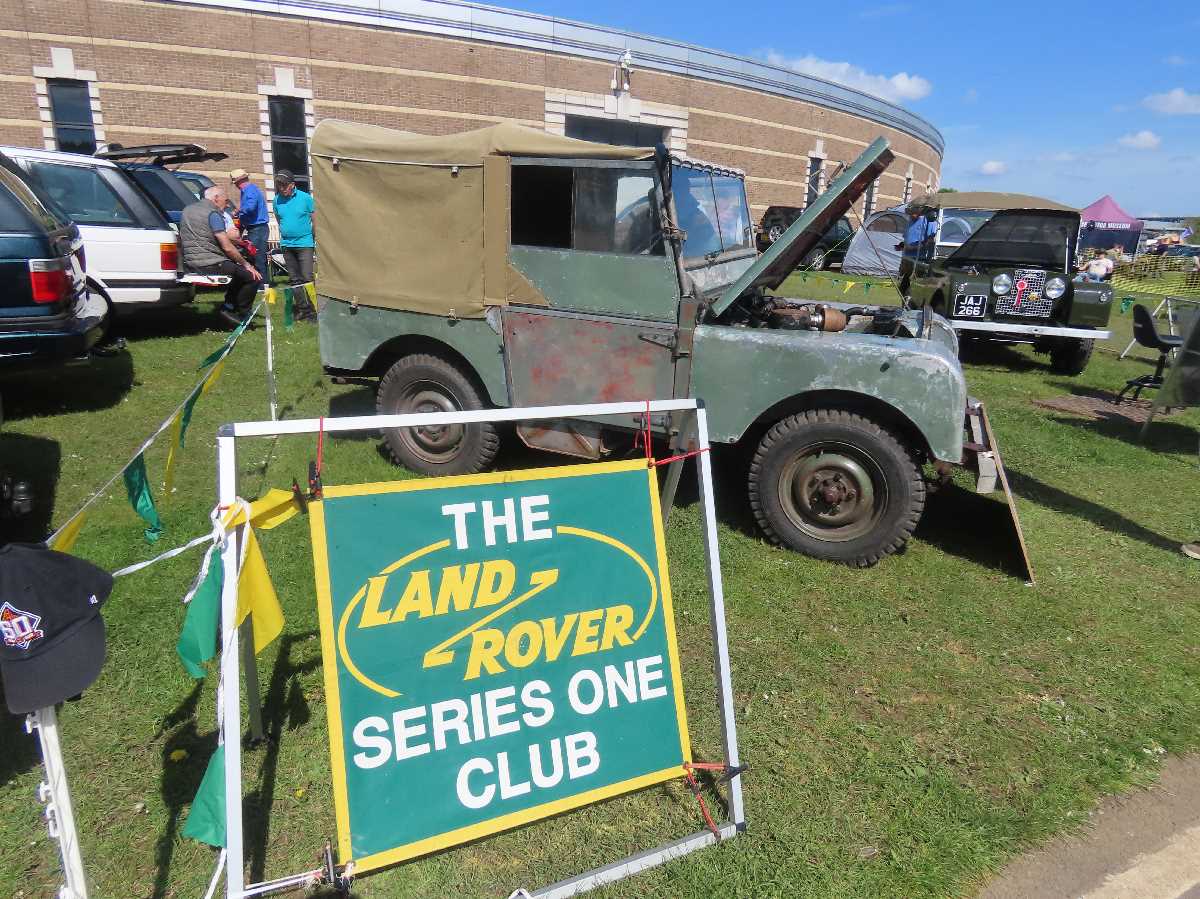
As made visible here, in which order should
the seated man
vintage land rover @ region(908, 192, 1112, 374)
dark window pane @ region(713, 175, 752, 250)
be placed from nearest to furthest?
1. dark window pane @ region(713, 175, 752, 250)
2. the seated man
3. vintage land rover @ region(908, 192, 1112, 374)

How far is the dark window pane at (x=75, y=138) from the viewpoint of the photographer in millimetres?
19359

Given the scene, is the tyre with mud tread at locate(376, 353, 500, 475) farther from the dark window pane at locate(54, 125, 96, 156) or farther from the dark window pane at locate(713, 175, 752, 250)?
the dark window pane at locate(54, 125, 96, 156)

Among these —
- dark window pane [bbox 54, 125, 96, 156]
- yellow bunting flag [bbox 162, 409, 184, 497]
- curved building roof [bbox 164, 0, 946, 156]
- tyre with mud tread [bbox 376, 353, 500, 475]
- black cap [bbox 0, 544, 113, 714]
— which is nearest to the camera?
black cap [bbox 0, 544, 113, 714]

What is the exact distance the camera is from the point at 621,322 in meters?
4.38

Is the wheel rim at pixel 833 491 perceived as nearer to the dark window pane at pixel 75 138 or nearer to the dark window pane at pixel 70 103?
the dark window pane at pixel 75 138

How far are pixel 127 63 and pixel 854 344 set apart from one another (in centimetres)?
2234

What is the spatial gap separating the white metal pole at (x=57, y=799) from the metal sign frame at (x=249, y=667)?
34 cm

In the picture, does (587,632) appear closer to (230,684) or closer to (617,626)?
(617,626)

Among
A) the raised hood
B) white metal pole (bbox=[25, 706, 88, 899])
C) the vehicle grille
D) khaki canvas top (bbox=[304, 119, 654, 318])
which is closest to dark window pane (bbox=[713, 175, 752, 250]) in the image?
the raised hood

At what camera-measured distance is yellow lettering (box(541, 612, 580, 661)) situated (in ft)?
7.41

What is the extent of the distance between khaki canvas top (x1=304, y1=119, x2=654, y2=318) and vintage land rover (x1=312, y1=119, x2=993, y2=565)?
0.04 feet

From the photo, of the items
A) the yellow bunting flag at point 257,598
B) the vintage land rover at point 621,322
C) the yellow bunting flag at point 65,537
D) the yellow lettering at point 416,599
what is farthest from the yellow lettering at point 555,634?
the vintage land rover at point 621,322

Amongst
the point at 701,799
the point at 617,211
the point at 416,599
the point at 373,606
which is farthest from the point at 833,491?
the point at 373,606

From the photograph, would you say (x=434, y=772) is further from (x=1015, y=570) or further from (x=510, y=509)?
(x=1015, y=570)
